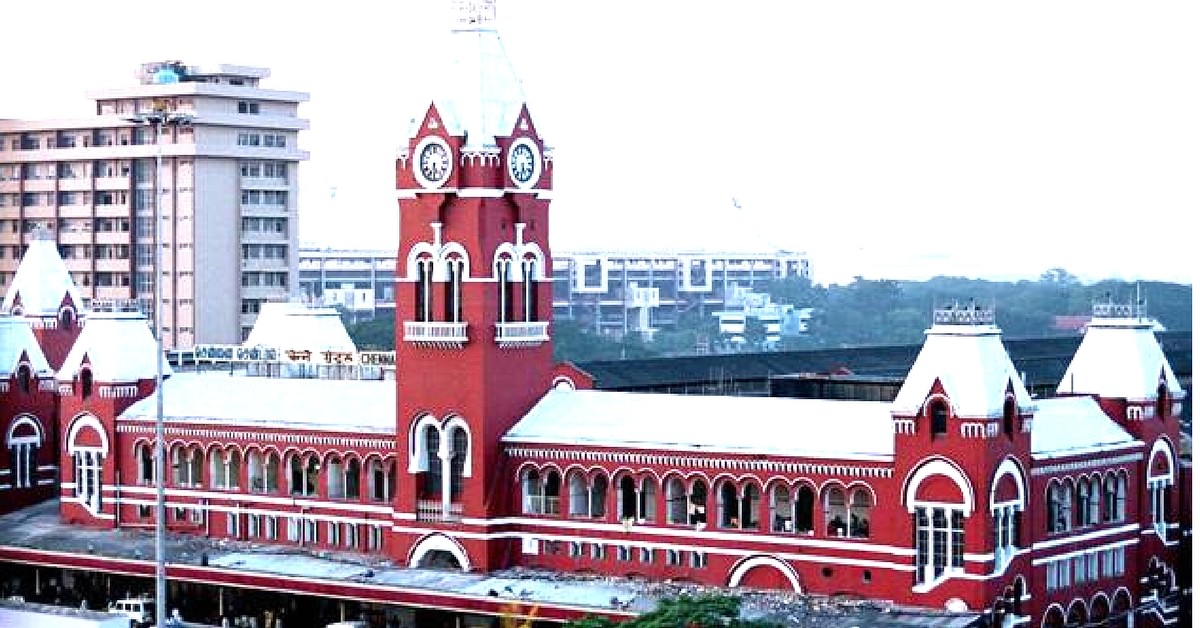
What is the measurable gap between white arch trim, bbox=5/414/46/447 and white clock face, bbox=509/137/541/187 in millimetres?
20196

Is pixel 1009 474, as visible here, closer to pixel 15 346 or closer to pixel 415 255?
pixel 415 255

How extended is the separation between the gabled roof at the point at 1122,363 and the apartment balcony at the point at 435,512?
15.2 metres

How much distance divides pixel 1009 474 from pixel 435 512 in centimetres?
1464

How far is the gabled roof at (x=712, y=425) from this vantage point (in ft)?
165

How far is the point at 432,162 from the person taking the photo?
54875mm

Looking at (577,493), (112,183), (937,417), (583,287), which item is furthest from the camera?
(583,287)

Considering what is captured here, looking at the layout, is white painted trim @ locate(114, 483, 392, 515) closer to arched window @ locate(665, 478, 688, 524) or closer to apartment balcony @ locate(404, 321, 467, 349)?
apartment balcony @ locate(404, 321, 467, 349)

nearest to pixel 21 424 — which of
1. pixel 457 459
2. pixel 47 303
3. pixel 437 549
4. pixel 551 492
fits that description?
pixel 47 303

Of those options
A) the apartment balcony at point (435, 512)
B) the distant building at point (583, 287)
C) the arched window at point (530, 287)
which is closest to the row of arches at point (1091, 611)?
the apartment balcony at point (435, 512)

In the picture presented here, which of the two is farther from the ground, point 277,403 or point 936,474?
point 277,403

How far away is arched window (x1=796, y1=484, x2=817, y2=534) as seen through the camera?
5050cm

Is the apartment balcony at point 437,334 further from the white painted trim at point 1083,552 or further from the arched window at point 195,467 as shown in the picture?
the white painted trim at point 1083,552

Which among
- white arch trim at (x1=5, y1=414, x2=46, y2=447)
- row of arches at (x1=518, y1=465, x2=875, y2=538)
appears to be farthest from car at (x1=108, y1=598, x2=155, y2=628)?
white arch trim at (x1=5, y1=414, x2=46, y2=447)

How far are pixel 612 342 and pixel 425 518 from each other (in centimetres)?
9129
